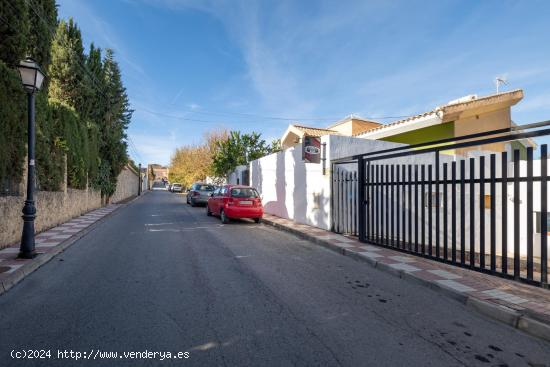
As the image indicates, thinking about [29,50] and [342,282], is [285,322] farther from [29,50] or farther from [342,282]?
[29,50]

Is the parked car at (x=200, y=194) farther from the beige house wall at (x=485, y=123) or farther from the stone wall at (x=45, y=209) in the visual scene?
the beige house wall at (x=485, y=123)

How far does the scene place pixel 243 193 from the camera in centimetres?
1248

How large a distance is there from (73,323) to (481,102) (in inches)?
691

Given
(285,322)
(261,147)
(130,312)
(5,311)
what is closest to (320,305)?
(285,322)

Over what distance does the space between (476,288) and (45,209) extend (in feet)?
37.8

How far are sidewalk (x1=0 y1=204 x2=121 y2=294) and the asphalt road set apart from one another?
180mm

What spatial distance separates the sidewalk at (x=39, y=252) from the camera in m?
4.90

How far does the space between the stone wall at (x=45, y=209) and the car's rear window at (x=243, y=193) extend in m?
6.19

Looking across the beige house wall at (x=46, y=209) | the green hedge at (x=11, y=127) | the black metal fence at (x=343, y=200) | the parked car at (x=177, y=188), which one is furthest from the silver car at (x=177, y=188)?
the black metal fence at (x=343, y=200)

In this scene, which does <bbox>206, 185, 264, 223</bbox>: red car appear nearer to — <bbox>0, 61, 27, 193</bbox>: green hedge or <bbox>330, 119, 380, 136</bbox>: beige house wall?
<bbox>0, 61, 27, 193</bbox>: green hedge

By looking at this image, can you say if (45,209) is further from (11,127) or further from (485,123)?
(485,123)

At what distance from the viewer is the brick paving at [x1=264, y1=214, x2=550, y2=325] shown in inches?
155

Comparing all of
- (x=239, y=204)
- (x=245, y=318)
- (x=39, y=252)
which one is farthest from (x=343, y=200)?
(x=39, y=252)

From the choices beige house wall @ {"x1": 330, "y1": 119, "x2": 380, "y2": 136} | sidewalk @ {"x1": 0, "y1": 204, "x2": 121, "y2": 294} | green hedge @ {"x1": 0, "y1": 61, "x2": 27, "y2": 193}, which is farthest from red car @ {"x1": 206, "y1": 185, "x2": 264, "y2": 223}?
beige house wall @ {"x1": 330, "y1": 119, "x2": 380, "y2": 136}
